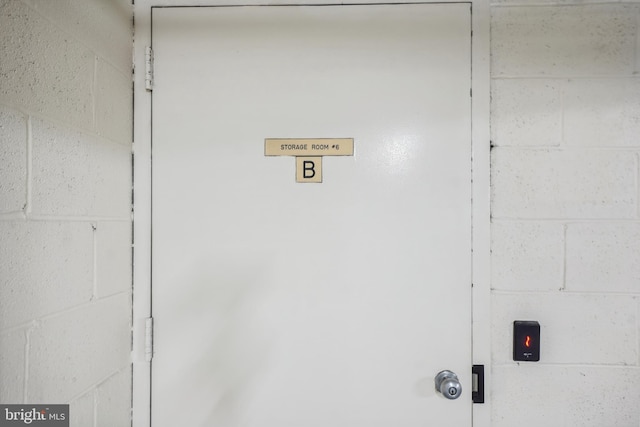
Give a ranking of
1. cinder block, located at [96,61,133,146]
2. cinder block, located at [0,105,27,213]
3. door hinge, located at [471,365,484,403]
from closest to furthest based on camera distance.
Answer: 1. cinder block, located at [0,105,27,213]
2. cinder block, located at [96,61,133,146]
3. door hinge, located at [471,365,484,403]

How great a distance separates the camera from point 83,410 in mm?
908

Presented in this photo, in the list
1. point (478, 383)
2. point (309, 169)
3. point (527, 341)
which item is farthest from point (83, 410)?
point (527, 341)

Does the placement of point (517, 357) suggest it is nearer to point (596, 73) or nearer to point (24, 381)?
point (596, 73)

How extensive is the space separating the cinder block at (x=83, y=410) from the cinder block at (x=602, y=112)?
1641mm

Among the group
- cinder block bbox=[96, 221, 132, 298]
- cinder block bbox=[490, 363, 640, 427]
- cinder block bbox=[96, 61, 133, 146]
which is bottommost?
cinder block bbox=[490, 363, 640, 427]

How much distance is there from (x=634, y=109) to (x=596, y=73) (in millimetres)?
165

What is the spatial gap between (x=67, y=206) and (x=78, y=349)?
15.1 inches

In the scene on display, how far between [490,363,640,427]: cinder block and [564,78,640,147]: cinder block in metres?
0.74

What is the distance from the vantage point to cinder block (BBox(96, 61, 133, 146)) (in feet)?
3.20

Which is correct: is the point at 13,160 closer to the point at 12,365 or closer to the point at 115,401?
the point at 12,365

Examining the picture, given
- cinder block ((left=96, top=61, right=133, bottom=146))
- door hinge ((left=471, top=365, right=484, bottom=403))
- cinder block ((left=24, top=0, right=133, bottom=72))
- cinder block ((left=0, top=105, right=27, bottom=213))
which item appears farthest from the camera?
door hinge ((left=471, top=365, right=484, bottom=403))

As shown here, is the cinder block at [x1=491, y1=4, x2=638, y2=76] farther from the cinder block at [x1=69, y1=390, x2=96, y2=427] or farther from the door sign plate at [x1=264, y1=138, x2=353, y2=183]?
the cinder block at [x1=69, y1=390, x2=96, y2=427]

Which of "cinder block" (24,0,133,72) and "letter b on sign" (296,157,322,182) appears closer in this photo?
"cinder block" (24,0,133,72)

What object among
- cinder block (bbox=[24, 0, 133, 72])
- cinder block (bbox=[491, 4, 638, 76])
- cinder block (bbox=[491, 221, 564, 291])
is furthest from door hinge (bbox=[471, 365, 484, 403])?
cinder block (bbox=[24, 0, 133, 72])
